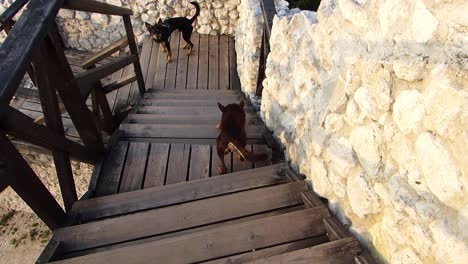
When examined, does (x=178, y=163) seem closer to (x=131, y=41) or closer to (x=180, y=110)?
(x=180, y=110)

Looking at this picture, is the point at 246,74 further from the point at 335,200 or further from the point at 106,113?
the point at 335,200

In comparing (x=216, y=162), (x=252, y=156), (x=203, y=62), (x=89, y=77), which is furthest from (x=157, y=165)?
(x=203, y=62)

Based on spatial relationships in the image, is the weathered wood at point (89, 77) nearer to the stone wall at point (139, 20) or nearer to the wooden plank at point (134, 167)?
the wooden plank at point (134, 167)

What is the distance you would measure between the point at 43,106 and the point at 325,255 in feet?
6.05

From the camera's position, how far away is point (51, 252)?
6.36 feet

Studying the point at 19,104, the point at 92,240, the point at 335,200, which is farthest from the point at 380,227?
the point at 19,104

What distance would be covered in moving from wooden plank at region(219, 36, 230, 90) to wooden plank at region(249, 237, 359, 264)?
416 cm

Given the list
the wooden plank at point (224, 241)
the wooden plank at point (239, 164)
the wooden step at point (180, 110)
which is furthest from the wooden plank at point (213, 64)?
the wooden plank at point (224, 241)

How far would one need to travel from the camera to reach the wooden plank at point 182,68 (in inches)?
225

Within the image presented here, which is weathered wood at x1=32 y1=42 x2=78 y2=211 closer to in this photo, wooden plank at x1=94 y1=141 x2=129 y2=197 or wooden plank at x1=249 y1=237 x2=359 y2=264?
wooden plank at x1=94 y1=141 x2=129 y2=197

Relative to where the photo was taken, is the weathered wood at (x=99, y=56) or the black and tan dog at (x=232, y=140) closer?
the black and tan dog at (x=232, y=140)

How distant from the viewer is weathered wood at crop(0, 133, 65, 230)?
1.73 meters

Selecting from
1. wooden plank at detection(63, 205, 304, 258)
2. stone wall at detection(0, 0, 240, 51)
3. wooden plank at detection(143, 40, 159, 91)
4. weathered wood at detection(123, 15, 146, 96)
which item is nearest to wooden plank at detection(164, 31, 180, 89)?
wooden plank at detection(143, 40, 159, 91)

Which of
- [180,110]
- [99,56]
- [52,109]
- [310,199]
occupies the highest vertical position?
[52,109]
